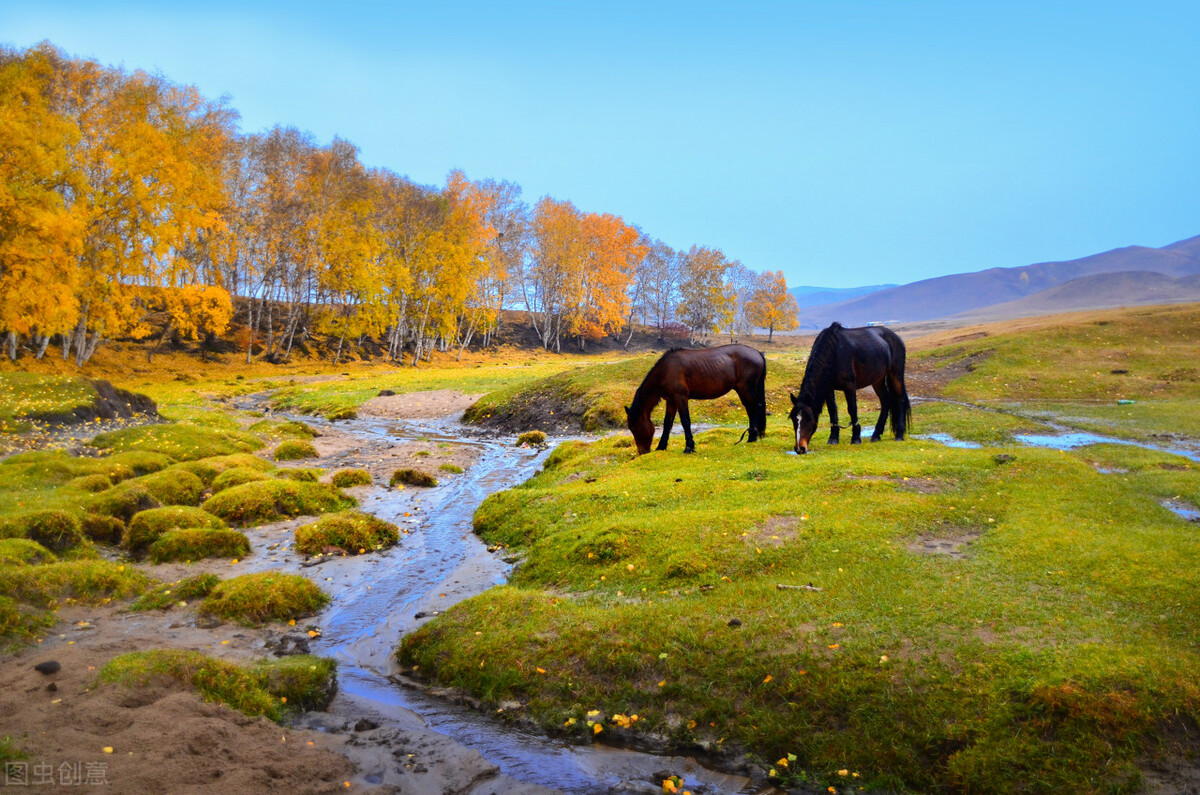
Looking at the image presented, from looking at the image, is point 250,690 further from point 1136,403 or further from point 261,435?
point 1136,403

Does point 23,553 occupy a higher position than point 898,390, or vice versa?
point 898,390

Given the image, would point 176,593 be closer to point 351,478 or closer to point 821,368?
point 351,478

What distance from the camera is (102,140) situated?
40531mm

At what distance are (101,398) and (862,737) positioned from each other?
28633 mm

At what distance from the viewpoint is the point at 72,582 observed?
8.87 metres

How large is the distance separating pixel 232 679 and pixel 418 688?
1.97m

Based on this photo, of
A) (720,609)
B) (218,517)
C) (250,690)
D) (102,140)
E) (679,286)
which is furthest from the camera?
(679,286)

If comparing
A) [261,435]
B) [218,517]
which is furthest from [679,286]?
[218,517]

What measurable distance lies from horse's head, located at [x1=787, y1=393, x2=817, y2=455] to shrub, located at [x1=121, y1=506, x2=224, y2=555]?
43.8ft

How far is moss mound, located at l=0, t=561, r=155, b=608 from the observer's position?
27.3 feet

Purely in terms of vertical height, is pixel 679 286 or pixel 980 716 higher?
pixel 679 286

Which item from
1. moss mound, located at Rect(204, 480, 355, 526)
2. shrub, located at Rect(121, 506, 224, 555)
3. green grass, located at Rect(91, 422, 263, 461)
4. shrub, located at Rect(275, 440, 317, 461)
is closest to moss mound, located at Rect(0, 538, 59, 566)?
shrub, located at Rect(121, 506, 224, 555)

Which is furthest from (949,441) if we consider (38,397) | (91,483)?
(38,397)

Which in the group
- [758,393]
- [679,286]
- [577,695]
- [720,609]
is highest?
[679,286]
